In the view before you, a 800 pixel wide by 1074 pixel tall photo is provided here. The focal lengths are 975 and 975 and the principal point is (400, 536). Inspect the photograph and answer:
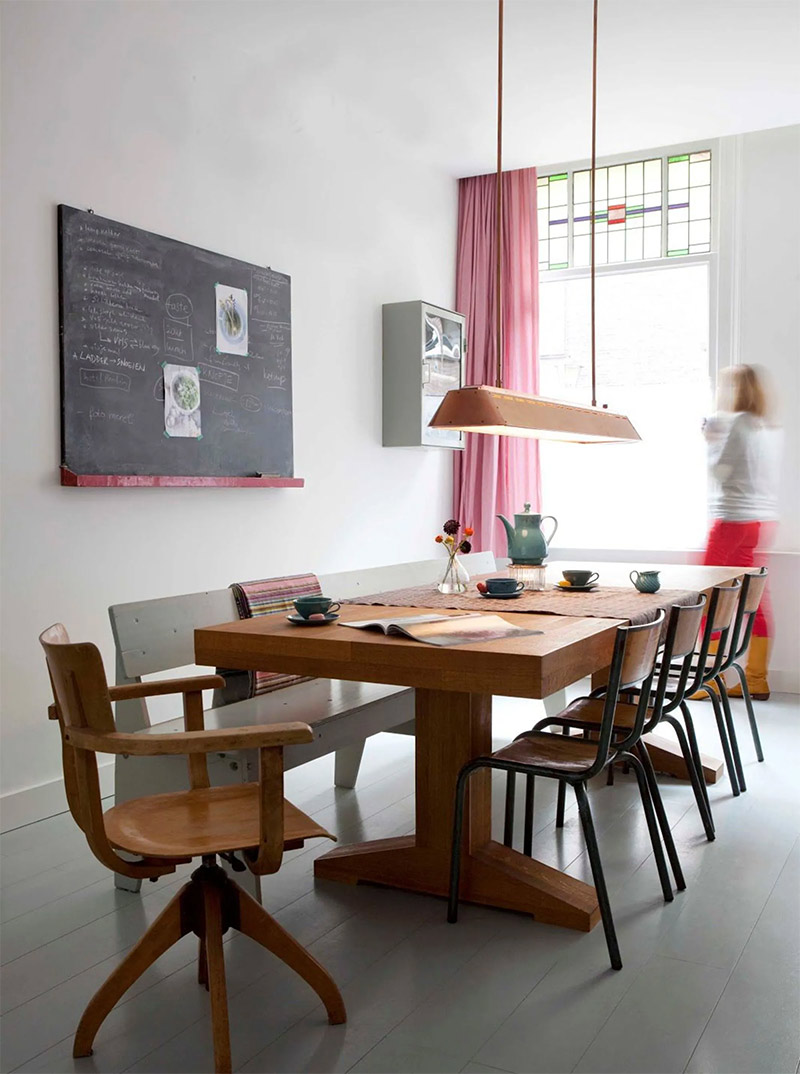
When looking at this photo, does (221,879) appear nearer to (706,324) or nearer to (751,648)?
(751,648)

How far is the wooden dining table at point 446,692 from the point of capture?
7.38ft

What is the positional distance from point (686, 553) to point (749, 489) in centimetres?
60

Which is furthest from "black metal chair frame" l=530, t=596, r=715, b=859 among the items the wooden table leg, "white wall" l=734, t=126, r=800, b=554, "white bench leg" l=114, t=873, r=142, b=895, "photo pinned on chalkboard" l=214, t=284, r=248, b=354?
"white wall" l=734, t=126, r=800, b=554

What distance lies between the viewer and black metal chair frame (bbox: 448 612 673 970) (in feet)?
7.57

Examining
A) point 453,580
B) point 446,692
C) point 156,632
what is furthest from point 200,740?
point 453,580

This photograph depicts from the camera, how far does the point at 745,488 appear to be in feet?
17.0

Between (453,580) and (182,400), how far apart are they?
1.35m

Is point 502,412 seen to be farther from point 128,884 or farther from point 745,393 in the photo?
point 745,393

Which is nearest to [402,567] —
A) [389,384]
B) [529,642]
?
[389,384]

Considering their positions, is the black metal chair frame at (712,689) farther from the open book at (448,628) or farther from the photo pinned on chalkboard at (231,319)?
the photo pinned on chalkboard at (231,319)

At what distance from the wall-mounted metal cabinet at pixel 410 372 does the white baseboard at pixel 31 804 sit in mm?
2708

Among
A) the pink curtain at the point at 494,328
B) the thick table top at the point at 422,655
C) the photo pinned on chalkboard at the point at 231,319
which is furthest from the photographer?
the pink curtain at the point at 494,328

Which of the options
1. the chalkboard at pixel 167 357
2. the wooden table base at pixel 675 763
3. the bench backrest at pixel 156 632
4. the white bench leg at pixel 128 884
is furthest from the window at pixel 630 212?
the white bench leg at pixel 128 884

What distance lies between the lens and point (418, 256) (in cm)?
574
